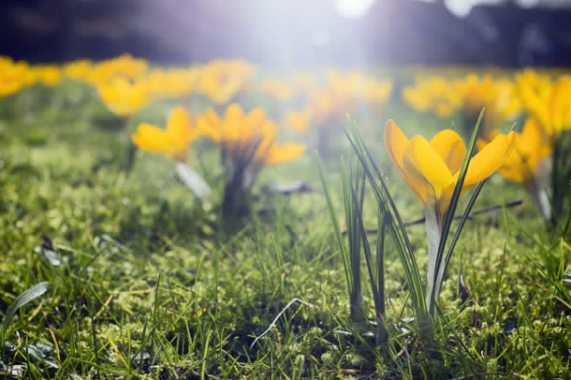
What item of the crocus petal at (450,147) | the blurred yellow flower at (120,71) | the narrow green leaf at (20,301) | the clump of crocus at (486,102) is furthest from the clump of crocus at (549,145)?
the blurred yellow flower at (120,71)

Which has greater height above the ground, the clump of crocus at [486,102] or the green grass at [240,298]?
the clump of crocus at [486,102]

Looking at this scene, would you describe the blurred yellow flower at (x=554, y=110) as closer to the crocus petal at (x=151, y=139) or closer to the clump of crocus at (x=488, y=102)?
the clump of crocus at (x=488, y=102)

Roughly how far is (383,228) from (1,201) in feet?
5.13

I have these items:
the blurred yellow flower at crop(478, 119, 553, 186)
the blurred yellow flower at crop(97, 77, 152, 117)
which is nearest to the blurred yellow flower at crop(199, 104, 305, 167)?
the blurred yellow flower at crop(478, 119, 553, 186)

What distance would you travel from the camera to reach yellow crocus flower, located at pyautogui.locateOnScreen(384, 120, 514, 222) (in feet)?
2.43

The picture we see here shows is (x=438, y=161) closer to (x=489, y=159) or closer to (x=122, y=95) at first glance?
(x=489, y=159)

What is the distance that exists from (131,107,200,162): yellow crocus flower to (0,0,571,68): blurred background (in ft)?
45.0

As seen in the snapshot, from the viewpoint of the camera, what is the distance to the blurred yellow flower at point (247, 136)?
5.26 feet

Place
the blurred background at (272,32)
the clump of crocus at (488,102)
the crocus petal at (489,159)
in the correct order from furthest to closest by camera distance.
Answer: the blurred background at (272,32)
the clump of crocus at (488,102)
the crocus petal at (489,159)

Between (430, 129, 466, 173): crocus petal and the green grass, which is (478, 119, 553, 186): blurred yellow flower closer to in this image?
the green grass

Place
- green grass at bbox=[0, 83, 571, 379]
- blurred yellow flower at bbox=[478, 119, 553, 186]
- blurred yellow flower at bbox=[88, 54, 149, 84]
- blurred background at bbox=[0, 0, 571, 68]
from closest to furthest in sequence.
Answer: green grass at bbox=[0, 83, 571, 379], blurred yellow flower at bbox=[478, 119, 553, 186], blurred yellow flower at bbox=[88, 54, 149, 84], blurred background at bbox=[0, 0, 571, 68]

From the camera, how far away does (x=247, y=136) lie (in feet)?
5.33

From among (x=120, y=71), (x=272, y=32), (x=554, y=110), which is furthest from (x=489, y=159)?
(x=272, y=32)

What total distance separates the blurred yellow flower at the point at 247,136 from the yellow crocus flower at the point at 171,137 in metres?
0.07
